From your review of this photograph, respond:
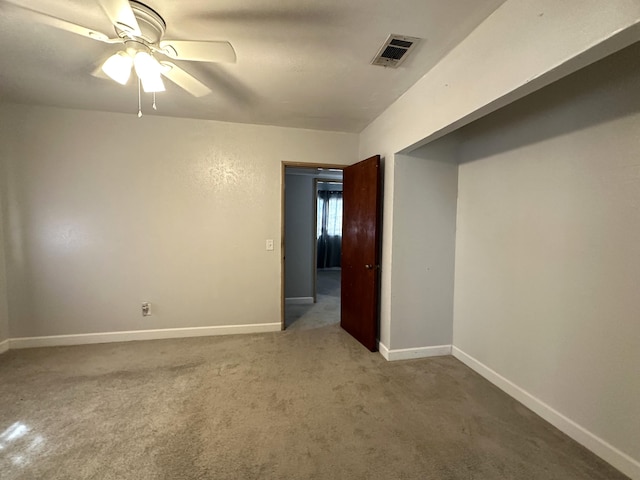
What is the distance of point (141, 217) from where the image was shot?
3.12 m

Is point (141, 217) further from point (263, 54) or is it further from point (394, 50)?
point (394, 50)

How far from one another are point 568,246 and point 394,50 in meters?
1.73

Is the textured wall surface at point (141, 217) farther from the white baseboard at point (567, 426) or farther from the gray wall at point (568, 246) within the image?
the white baseboard at point (567, 426)

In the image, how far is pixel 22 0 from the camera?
142cm

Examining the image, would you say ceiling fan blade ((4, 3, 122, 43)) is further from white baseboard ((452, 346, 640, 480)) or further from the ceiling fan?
white baseboard ((452, 346, 640, 480))

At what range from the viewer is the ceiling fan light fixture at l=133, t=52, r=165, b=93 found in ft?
5.37

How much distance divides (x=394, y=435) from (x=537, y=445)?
86 centimetres

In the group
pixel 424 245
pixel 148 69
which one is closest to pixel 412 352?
pixel 424 245

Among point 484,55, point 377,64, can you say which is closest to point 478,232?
point 484,55

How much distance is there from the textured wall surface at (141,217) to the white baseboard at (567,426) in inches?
91.6

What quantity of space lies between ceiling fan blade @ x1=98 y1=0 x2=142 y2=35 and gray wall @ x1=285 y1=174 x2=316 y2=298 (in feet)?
11.2

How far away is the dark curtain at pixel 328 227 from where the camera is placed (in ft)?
25.5

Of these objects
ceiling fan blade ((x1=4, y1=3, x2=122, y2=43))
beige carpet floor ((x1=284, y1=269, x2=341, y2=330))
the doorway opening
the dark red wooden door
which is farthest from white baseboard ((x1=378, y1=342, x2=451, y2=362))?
ceiling fan blade ((x1=4, y1=3, x2=122, y2=43))

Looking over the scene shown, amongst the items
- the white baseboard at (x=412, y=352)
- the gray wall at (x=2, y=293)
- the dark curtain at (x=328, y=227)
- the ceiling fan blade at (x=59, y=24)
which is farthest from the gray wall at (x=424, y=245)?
the dark curtain at (x=328, y=227)
